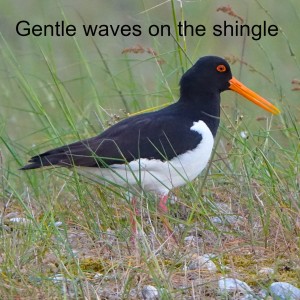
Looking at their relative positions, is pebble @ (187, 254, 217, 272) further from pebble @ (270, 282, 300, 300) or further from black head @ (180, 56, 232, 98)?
black head @ (180, 56, 232, 98)

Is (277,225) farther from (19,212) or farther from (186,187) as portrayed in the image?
(19,212)

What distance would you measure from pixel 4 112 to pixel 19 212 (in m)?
4.04

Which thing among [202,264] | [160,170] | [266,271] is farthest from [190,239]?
[160,170]

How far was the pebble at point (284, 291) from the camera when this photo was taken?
445 cm

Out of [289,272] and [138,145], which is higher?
[138,145]

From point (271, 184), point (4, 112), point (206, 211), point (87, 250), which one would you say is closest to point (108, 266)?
point (87, 250)

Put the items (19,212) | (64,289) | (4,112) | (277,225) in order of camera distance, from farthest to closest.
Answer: (4,112) → (19,212) → (277,225) → (64,289)

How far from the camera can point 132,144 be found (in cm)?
605

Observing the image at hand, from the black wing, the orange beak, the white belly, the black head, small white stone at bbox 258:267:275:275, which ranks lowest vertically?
small white stone at bbox 258:267:275:275

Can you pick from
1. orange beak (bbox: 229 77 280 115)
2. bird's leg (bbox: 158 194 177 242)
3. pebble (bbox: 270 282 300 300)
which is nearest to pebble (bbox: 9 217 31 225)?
bird's leg (bbox: 158 194 177 242)

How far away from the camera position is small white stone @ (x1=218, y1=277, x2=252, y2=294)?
4.59 metres

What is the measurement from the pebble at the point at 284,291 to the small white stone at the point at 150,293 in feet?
1.63

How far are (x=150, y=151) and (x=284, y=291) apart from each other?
177cm

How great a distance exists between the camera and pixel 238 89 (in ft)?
22.2
